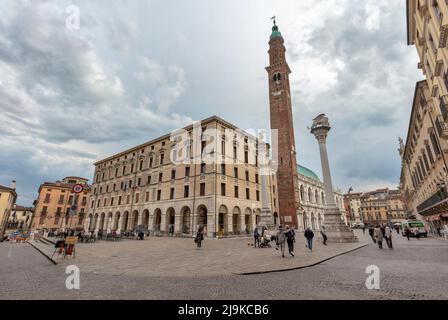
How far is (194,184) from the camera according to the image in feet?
102

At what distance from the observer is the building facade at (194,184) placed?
29875 millimetres

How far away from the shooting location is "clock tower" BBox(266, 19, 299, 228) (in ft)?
124

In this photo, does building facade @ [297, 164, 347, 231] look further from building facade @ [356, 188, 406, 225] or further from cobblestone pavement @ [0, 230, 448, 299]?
building facade @ [356, 188, 406, 225]

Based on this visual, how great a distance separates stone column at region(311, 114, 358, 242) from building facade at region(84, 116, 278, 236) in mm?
6671

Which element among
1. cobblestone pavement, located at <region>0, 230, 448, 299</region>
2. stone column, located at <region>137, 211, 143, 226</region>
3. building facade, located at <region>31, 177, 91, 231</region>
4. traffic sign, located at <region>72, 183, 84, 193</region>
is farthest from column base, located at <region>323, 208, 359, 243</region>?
building facade, located at <region>31, 177, 91, 231</region>

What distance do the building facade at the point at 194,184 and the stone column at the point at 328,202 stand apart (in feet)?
21.9

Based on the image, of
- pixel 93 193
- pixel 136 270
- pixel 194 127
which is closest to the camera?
pixel 136 270

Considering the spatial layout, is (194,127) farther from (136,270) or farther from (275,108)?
(136,270)

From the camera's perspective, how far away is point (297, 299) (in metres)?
4.67

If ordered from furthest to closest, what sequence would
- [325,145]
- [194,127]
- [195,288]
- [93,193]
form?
[93,193], [194,127], [325,145], [195,288]

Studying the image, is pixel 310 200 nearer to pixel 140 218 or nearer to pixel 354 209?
pixel 140 218
